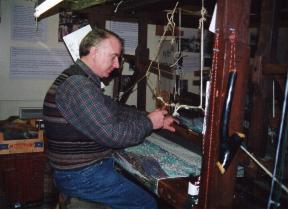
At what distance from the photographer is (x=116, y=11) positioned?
4223mm

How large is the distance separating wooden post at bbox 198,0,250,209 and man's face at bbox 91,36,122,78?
4.74ft

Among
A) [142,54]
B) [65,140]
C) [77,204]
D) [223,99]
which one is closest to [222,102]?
[223,99]

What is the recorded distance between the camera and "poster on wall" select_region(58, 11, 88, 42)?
17.5 ft

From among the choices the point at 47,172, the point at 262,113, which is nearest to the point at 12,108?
the point at 47,172

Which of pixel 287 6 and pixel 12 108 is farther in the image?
pixel 12 108

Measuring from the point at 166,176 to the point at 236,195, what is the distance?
54 cm

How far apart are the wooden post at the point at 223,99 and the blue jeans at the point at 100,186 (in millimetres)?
1231

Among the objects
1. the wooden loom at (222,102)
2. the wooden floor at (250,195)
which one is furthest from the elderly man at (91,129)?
the wooden loom at (222,102)

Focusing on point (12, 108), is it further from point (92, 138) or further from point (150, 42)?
point (92, 138)

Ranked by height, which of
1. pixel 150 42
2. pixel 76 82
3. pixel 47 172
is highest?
pixel 150 42

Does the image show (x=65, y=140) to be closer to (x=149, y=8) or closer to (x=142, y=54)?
(x=142, y=54)

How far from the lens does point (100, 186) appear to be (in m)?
2.79

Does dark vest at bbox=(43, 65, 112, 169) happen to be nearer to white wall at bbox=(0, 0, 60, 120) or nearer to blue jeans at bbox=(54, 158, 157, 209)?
blue jeans at bbox=(54, 158, 157, 209)

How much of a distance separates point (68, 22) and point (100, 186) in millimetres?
3446
